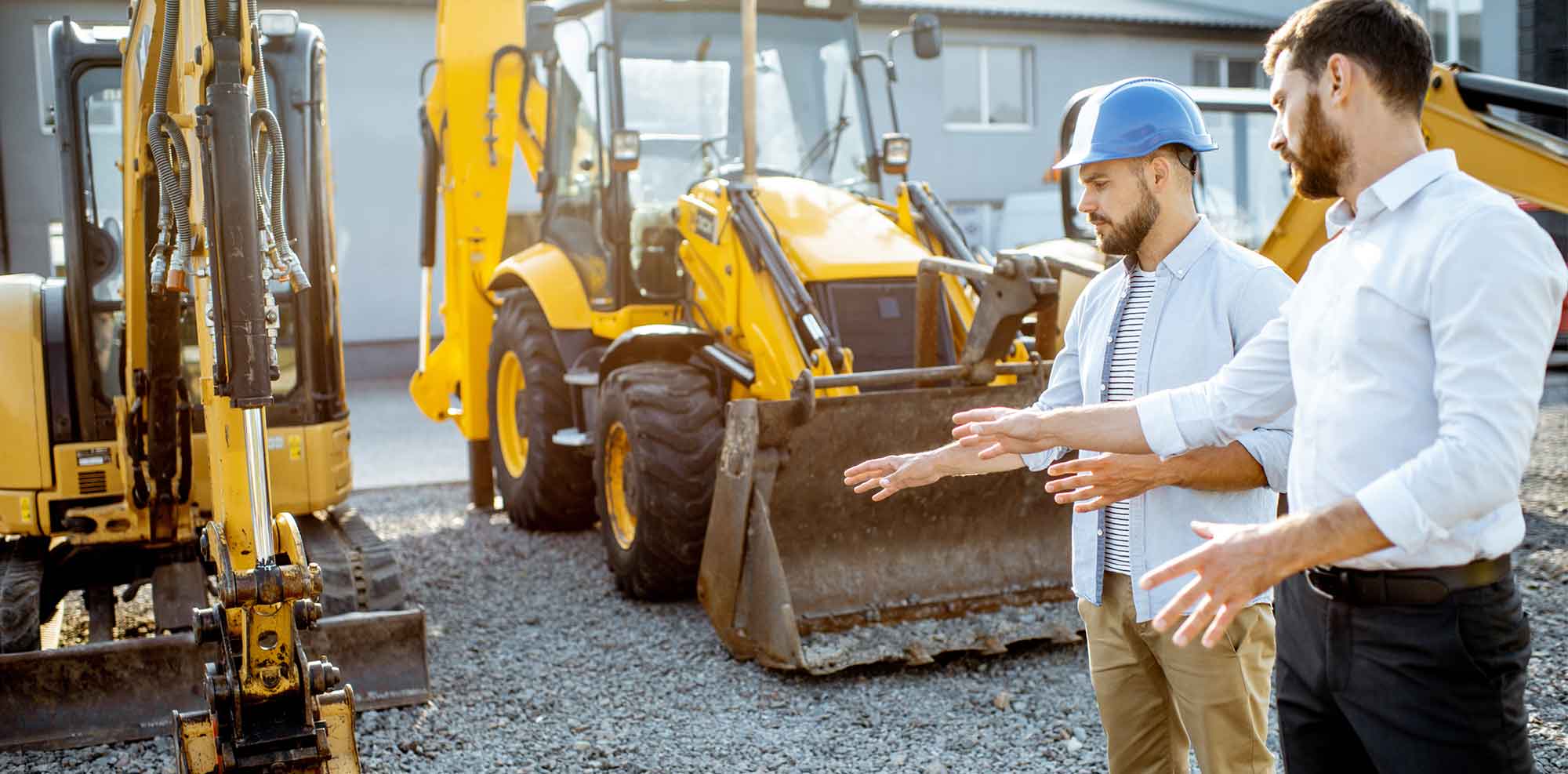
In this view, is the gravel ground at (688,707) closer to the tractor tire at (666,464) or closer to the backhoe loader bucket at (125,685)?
the backhoe loader bucket at (125,685)

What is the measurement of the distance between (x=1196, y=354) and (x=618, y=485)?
166 inches

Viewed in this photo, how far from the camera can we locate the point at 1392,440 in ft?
6.16

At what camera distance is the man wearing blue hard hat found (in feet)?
8.41

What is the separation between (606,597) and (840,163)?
96.7 inches

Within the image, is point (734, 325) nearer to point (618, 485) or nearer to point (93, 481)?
point (618, 485)

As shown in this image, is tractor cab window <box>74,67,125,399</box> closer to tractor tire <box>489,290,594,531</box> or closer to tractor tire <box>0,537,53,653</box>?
tractor tire <box>0,537,53,653</box>

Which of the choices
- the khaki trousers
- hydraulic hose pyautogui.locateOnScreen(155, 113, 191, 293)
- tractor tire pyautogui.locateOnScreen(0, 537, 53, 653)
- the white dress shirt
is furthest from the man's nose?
tractor tire pyautogui.locateOnScreen(0, 537, 53, 653)

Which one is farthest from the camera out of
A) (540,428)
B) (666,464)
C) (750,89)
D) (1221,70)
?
(1221,70)

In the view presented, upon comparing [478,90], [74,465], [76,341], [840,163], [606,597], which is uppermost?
[478,90]

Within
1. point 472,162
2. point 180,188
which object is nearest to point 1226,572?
point 180,188

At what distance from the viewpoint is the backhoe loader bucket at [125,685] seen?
466 cm

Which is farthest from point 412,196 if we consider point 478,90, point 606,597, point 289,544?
point 289,544

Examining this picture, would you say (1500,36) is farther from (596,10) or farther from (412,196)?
(596,10)

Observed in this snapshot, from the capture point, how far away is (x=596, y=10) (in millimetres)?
7117
